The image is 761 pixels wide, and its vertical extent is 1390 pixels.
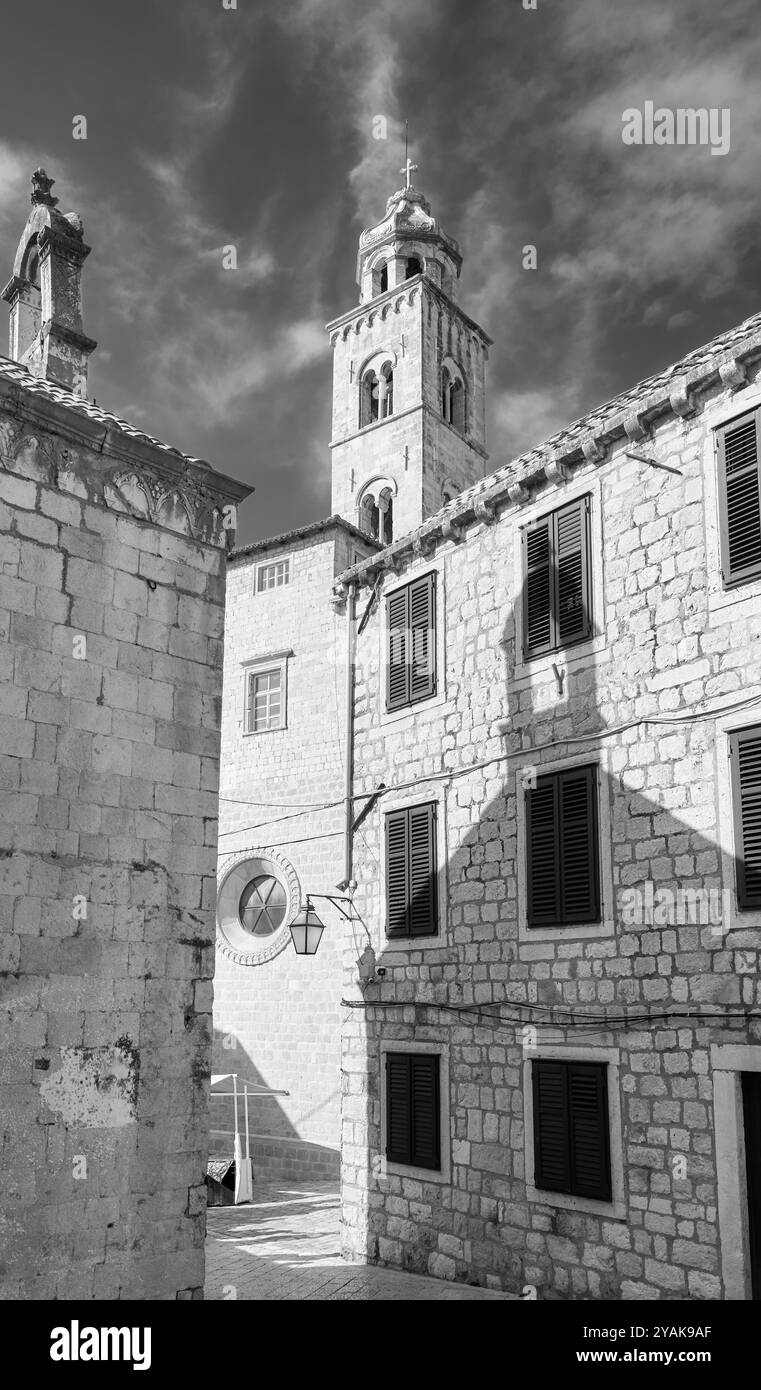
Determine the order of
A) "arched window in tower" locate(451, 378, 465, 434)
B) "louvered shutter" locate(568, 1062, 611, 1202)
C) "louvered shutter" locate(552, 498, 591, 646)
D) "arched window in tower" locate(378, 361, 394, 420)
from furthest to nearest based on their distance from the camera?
"arched window in tower" locate(451, 378, 465, 434) < "arched window in tower" locate(378, 361, 394, 420) < "louvered shutter" locate(552, 498, 591, 646) < "louvered shutter" locate(568, 1062, 611, 1202)

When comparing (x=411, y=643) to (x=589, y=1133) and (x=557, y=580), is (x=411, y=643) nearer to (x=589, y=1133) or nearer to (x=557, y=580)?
(x=557, y=580)

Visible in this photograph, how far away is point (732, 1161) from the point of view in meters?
9.07

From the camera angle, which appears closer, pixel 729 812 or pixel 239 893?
pixel 729 812

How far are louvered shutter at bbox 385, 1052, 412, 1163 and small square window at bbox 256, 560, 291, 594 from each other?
12.3 m

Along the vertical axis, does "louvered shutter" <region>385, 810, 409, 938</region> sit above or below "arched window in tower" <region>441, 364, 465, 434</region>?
below

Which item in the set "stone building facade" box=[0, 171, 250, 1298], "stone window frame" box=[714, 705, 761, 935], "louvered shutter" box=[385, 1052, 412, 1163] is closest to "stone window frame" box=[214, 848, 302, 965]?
"louvered shutter" box=[385, 1052, 412, 1163]

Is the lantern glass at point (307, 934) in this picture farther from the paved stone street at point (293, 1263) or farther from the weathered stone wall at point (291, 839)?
the weathered stone wall at point (291, 839)

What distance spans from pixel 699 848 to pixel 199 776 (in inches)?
175

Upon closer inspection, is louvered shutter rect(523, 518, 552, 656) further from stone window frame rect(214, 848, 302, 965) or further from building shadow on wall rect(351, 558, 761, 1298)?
stone window frame rect(214, 848, 302, 965)

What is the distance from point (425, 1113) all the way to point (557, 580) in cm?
615

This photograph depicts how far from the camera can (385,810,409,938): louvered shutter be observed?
Answer: 44.2 feet

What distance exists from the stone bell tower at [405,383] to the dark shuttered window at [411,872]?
20417mm

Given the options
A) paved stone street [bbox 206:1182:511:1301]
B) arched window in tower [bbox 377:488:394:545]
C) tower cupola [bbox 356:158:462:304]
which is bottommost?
paved stone street [bbox 206:1182:511:1301]

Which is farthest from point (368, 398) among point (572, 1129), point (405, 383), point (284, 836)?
point (572, 1129)
